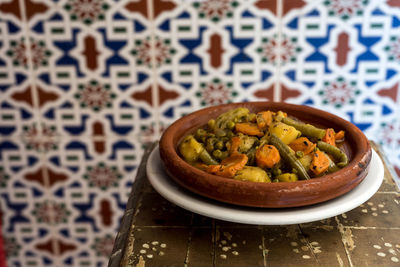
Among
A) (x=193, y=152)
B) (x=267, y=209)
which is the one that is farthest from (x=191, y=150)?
(x=267, y=209)

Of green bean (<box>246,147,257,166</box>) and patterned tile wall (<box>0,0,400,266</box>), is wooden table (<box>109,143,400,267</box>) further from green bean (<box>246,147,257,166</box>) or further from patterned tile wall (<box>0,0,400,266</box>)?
patterned tile wall (<box>0,0,400,266</box>)

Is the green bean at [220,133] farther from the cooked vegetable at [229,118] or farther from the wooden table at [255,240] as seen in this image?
the wooden table at [255,240]

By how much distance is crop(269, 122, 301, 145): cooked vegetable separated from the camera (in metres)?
1.00

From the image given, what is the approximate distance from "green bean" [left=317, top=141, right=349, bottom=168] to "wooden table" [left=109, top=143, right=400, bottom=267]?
0.12m

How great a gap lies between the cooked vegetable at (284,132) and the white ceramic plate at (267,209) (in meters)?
0.17

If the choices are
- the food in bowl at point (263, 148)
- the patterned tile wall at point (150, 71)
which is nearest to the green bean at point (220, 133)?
the food in bowl at point (263, 148)

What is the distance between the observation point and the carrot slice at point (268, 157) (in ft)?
3.05

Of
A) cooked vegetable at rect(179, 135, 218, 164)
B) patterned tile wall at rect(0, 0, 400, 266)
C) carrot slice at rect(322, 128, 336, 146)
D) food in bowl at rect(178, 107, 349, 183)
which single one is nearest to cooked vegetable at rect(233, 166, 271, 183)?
food in bowl at rect(178, 107, 349, 183)

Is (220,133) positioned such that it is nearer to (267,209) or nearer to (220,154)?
(220,154)

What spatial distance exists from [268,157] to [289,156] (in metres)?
0.04

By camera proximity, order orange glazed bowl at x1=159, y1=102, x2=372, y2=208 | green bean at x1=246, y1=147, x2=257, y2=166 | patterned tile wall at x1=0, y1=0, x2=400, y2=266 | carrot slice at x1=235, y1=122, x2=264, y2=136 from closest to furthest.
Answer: orange glazed bowl at x1=159, y1=102, x2=372, y2=208, green bean at x1=246, y1=147, x2=257, y2=166, carrot slice at x1=235, y1=122, x2=264, y2=136, patterned tile wall at x1=0, y1=0, x2=400, y2=266

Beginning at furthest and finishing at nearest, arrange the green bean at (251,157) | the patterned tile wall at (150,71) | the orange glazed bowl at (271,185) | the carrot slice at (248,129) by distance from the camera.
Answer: the patterned tile wall at (150,71) → the carrot slice at (248,129) → the green bean at (251,157) → the orange glazed bowl at (271,185)

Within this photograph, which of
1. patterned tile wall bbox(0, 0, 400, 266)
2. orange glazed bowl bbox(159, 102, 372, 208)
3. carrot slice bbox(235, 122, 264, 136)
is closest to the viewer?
orange glazed bowl bbox(159, 102, 372, 208)

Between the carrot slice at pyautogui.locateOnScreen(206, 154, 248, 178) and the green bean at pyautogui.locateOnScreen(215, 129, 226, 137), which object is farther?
the green bean at pyautogui.locateOnScreen(215, 129, 226, 137)
